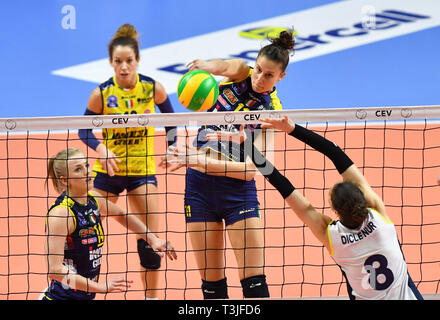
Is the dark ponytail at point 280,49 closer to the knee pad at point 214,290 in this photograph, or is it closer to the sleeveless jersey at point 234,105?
the sleeveless jersey at point 234,105

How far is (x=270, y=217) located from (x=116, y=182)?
2.25 meters

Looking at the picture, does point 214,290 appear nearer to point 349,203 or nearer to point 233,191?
point 233,191

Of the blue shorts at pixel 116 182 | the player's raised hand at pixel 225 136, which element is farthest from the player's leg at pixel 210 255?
the blue shorts at pixel 116 182

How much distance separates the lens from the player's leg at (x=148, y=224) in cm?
529

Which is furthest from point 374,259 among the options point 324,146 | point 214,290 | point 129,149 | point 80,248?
point 129,149

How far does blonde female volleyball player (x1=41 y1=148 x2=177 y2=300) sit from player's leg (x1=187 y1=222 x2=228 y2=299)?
0.23 m

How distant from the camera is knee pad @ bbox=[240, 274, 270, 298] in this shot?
4.48 m

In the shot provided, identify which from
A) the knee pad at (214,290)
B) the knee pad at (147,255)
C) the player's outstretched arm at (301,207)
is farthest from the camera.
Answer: the knee pad at (147,255)

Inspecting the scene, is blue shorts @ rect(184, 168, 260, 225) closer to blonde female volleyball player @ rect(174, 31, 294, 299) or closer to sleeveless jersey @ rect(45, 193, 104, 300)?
blonde female volleyball player @ rect(174, 31, 294, 299)

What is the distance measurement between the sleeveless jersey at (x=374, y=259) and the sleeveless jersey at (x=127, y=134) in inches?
85.3

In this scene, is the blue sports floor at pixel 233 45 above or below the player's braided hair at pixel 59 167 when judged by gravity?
above

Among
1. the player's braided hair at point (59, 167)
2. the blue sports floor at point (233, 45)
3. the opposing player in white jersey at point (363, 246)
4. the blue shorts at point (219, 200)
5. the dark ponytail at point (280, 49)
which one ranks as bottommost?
the opposing player in white jersey at point (363, 246)

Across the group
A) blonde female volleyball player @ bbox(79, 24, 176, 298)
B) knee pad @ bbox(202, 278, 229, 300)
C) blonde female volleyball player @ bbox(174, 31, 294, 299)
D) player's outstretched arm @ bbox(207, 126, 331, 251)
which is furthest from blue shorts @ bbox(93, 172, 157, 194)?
player's outstretched arm @ bbox(207, 126, 331, 251)
